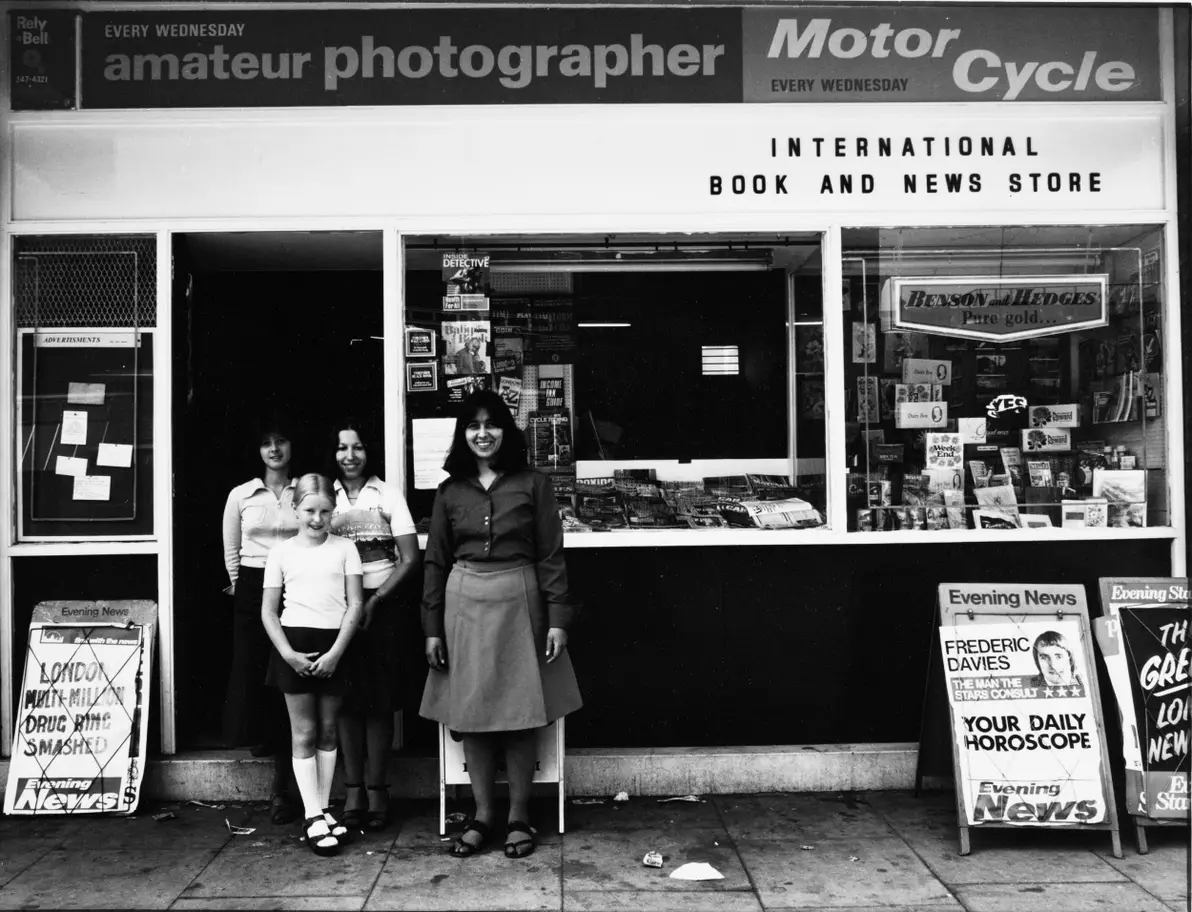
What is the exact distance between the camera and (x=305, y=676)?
4531mm

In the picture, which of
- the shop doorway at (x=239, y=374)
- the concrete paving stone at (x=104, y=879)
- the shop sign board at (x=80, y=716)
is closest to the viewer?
the concrete paving stone at (x=104, y=879)

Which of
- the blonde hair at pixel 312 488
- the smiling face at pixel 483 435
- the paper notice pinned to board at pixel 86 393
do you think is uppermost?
the paper notice pinned to board at pixel 86 393

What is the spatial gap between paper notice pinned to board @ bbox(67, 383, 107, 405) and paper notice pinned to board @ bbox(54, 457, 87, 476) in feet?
0.96

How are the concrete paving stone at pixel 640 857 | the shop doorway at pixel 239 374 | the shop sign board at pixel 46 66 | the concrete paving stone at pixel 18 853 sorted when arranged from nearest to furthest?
the concrete paving stone at pixel 640 857 → the concrete paving stone at pixel 18 853 → the shop sign board at pixel 46 66 → the shop doorway at pixel 239 374

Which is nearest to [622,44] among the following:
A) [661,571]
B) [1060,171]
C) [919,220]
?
[919,220]

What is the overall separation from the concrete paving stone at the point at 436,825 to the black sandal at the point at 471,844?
0.08 metres

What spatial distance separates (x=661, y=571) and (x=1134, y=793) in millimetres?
2349

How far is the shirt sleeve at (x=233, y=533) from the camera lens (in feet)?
16.4

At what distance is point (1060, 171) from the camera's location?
534 centimetres

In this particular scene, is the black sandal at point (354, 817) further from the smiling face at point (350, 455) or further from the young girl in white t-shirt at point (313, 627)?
the smiling face at point (350, 455)

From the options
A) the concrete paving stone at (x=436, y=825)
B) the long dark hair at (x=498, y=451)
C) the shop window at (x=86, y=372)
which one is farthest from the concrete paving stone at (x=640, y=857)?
the shop window at (x=86, y=372)

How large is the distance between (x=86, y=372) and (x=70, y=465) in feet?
1.58

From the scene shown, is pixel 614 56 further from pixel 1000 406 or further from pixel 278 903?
pixel 278 903

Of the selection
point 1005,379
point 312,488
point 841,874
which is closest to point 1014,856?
point 841,874
